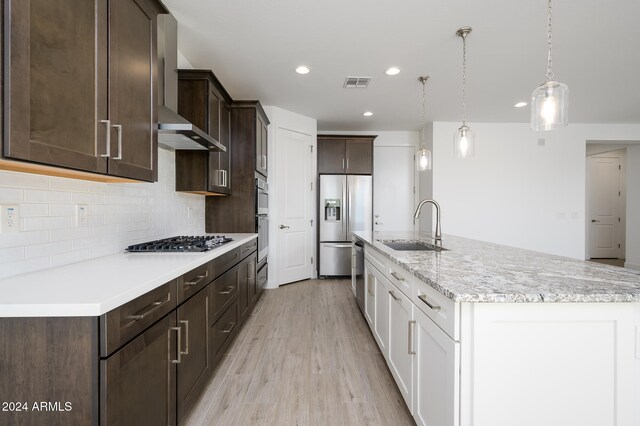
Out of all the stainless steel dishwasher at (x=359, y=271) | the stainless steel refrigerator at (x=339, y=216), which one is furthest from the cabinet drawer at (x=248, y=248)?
the stainless steel refrigerator at (x=339, y=216)

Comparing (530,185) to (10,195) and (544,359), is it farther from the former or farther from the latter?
(10,195)

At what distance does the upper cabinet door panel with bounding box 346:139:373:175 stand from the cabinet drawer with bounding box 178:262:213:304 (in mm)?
3596

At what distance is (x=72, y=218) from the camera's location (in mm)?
1493

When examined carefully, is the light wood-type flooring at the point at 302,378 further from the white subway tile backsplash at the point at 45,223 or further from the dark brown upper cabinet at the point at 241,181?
the white subway tile backsplash at the point at 45,223

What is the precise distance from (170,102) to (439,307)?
2144 mm

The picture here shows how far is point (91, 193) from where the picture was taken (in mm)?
1622

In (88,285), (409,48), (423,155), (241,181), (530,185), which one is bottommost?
(88,285)

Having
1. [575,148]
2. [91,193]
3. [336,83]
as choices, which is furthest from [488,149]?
[91,193]

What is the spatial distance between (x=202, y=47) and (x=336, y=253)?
3.45 meters

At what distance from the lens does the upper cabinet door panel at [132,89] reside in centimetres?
135

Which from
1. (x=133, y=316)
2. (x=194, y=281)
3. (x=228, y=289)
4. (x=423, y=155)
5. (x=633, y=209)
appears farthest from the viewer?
(x=633, y=209)

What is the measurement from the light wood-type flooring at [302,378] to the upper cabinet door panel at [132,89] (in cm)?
144

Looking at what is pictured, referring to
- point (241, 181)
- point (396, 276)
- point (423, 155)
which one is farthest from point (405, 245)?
point (241, 181)

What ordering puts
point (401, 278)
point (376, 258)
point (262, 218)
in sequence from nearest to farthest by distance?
point (401, 278)
point (376, 258)
point (262, 218)
